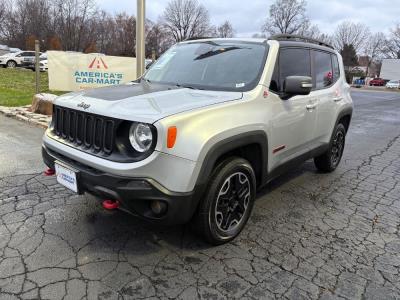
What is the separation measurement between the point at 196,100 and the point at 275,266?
4.96 ft

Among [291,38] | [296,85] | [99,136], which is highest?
[291,38]

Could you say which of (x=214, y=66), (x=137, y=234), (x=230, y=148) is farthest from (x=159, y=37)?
(x=230, y=148)

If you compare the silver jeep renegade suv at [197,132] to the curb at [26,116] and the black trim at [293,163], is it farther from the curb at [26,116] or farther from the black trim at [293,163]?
the curb at [26,116]

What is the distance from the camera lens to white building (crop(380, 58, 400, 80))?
73.3 m

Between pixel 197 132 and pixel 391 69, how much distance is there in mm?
81644

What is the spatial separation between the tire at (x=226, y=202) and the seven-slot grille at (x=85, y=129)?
0.87 meters

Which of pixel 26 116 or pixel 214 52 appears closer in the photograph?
pixel 214 52

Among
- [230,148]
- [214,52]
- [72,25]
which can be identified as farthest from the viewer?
[72,25]

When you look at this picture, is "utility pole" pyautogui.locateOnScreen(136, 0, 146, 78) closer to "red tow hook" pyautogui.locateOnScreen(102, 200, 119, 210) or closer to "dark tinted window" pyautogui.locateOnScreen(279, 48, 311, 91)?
"dark tinted window" pyautogui.locateOnScreen(279, 48, 311, 91)

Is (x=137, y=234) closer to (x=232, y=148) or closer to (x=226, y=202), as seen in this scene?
(x=226, y=202)

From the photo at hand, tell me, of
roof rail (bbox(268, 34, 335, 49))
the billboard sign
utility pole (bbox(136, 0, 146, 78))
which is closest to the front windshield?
roof rail (bbox(268, 34, 335, 49))

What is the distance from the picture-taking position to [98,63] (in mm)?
11945

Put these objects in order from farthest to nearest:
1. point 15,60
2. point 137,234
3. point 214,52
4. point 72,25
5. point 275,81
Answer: point 72,25, point 15,60, point 214,52, point 275,81, point 137,234

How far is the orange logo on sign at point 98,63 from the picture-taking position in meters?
11.9
